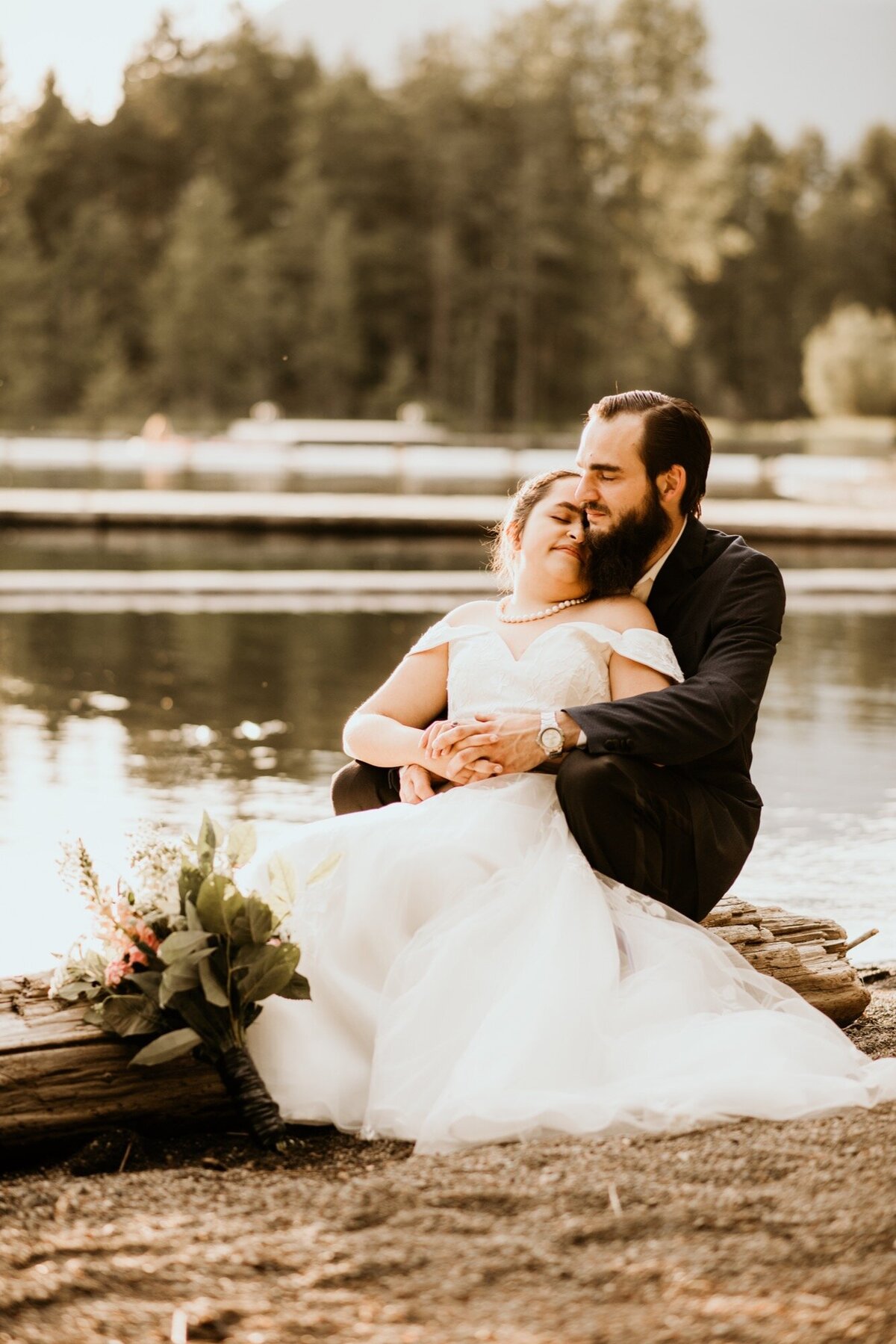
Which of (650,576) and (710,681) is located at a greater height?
(650,576)

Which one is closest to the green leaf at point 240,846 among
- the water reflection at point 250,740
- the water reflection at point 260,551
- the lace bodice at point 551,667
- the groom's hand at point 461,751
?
the water reflection at point 250,740

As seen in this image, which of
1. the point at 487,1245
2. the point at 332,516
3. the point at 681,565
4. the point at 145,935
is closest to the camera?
the point at 487,1245

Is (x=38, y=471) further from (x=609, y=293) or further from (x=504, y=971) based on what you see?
(x=609, y=293)

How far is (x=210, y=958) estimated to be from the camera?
120 inches

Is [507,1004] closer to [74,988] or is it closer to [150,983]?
[150,983]

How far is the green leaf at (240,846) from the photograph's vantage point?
10.4ft

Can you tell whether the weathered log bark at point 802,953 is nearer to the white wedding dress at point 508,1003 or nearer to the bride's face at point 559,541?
the white wedding dress at point 508,1003

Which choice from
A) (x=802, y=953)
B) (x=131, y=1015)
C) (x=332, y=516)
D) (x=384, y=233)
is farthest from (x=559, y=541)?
(x=384, y=233)

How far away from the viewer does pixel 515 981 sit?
311 centimetres

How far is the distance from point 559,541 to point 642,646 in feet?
1.06

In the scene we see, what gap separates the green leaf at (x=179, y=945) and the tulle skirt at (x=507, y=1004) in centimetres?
25

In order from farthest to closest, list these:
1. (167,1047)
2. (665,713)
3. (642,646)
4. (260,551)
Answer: (260,551), (642,646), (665,713), (167,1047)

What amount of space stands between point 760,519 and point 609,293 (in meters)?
34.9

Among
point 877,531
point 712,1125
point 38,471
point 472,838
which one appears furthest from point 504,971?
point 38,471
